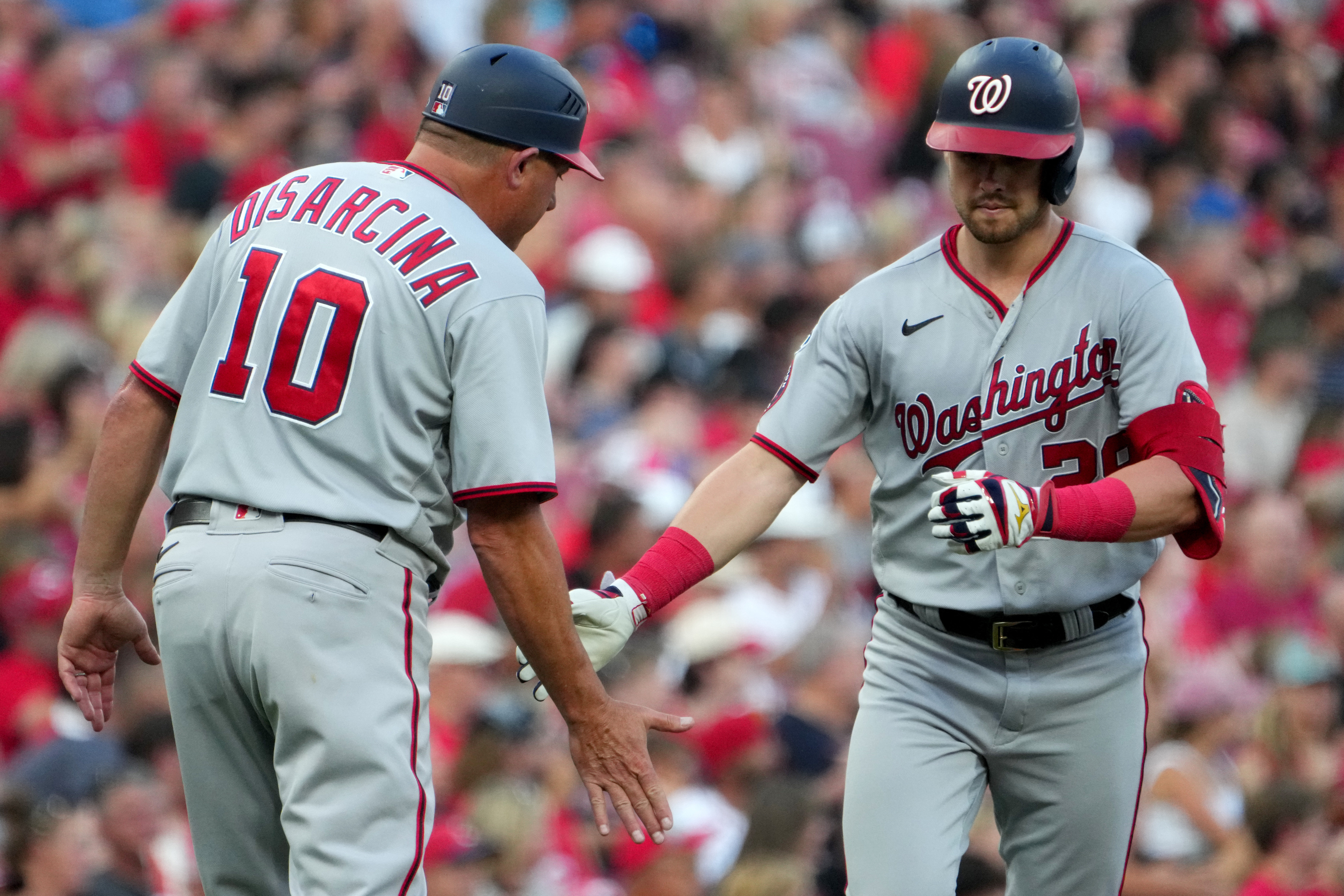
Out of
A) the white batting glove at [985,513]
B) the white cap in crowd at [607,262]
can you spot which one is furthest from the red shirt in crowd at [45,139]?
the white batting glove at [985,513]

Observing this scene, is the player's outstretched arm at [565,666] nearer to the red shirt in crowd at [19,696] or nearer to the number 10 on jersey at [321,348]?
the number 10 on jersey at [321,348]

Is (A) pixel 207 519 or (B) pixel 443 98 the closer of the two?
(A) pixel 207 519

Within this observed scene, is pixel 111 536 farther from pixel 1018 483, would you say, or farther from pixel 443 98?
pixel 1018 483

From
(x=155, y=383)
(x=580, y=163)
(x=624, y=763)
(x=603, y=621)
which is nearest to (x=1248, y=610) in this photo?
(x=603, y=621)

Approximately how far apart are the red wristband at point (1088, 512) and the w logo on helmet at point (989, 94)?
2.88ft

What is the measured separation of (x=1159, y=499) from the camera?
385 cm

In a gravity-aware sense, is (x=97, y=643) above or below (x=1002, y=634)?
below

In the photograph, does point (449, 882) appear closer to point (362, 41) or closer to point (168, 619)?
point (168, 619)

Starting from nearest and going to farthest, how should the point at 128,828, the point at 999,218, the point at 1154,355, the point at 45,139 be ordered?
the point at 1154,355
the point at 999,218
the point at 128,828
the point at 45,139

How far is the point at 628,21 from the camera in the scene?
1209cm

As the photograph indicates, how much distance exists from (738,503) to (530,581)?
793 mm

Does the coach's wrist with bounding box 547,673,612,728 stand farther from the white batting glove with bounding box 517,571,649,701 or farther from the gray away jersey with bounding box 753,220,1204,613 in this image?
the gray away jersey with bounding box 753,220,1204,613

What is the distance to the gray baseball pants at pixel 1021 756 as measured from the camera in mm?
4074

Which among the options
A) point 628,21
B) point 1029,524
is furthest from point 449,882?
point 628,21
